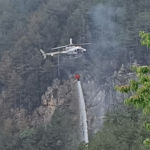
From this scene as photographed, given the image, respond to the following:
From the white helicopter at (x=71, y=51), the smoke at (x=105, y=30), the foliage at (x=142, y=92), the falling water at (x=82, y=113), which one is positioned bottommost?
the falling water at (x=82, y=113)

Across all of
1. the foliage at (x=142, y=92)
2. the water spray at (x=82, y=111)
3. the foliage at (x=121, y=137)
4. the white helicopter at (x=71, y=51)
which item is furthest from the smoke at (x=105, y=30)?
the foliage at (x=142, y=92)

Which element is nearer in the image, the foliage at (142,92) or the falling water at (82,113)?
the foliage at (142,92)

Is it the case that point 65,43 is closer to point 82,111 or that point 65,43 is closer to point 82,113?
point 82,111

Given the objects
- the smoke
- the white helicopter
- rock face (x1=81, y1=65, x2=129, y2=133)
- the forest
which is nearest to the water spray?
rock face (x1=81, y1=65, x2=129, y2=133)

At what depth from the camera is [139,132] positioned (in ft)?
55.3

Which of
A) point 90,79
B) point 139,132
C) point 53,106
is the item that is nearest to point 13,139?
point 53,106

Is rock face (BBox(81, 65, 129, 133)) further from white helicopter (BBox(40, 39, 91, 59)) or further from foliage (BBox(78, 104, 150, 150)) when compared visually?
foliage (BBox(78, 104, 150, 150))

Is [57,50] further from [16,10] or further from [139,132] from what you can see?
[139,132]

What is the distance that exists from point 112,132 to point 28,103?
54.0 ft

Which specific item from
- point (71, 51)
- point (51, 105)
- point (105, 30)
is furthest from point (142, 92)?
point (105, 30)

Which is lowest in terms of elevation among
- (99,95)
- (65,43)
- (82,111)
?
(82,111)

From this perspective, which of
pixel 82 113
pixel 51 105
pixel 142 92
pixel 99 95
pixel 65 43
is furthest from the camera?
pixel 65 43

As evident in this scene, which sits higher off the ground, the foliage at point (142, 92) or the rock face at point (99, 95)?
the foliage at point (142, 92)

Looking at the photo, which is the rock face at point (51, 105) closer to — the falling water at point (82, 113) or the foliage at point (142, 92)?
the falling water at point (82, 113)
